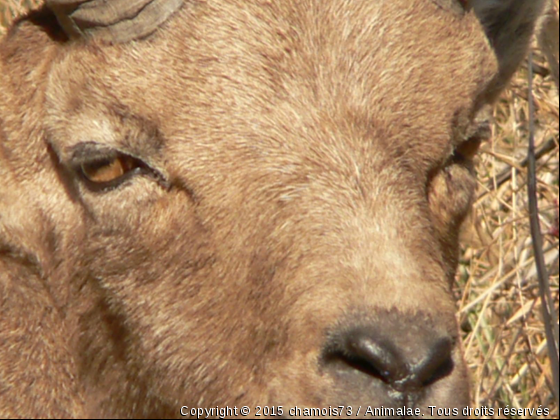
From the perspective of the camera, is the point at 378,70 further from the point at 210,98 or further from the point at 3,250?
the point at 3,250

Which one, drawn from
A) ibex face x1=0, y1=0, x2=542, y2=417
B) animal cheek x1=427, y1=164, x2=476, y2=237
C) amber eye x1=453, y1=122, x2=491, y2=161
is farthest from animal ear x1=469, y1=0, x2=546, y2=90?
animal cheek x1=427, y1=164, x2=476, y2=237

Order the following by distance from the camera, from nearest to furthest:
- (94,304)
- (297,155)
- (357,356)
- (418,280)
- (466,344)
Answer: (357,356) < (418,280) < (297,155) < (94,304) < (466,344)

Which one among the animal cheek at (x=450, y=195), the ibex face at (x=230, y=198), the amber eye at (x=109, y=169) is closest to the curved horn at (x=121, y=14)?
the ibex face at (x=230, y=198)

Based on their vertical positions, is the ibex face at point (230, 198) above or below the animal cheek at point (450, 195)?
above

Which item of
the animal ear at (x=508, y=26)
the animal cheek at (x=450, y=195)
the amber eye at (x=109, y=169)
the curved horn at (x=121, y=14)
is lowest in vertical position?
the animal cheek at (x=450, y=195)

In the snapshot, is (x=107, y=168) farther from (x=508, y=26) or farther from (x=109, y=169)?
(x=508, y=26)

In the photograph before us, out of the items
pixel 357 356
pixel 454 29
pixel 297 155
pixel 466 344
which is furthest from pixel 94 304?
pixel 466 344

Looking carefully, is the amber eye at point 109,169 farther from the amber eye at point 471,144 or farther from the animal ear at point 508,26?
the animal ear at point 508,26
